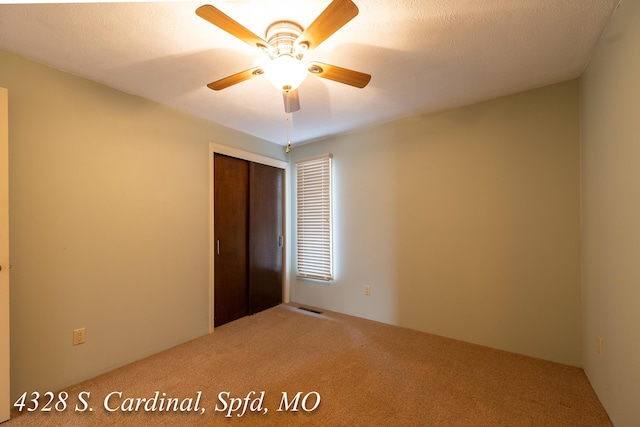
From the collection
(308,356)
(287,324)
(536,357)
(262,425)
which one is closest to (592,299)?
(536,357)

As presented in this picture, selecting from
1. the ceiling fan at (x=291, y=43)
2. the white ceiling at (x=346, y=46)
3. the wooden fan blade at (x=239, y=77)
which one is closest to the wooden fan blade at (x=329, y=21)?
the ceiling fan at (x=291, y=43)

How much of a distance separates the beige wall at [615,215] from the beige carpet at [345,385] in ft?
1.09

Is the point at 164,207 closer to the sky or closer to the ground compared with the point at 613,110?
closer to the ground

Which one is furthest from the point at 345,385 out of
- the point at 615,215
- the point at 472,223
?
the point at 615,215

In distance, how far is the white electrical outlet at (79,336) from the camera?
2.02 meters

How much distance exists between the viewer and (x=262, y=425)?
1615mm

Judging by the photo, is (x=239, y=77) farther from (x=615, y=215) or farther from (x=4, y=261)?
(x=615, y=215)

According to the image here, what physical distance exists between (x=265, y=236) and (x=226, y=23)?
2784 millimetres

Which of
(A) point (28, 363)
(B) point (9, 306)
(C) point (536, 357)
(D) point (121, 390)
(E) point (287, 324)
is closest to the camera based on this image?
(B) point (9, 306)

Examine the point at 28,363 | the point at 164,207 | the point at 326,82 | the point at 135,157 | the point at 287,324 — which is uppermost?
the point at 326,82

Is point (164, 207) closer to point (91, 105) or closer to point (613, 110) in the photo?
point (91, 105)

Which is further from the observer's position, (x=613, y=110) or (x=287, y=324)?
(x=287, y=324)

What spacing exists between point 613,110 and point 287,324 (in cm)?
323

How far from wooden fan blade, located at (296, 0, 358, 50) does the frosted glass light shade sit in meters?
0.10
